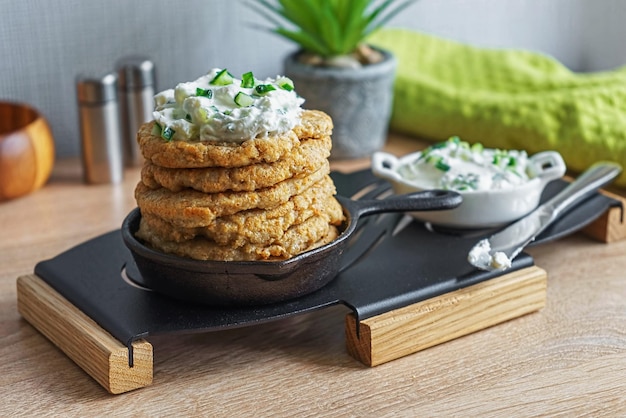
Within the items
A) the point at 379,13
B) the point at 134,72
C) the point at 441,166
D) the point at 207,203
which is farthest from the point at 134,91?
the point at 207,203

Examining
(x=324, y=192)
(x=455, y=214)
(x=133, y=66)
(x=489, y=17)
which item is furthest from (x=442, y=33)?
(x=324, y=192)

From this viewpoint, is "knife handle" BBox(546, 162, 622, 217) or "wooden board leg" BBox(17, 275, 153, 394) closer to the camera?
"wooden board leg" BBox(17, 275, 153, 394)

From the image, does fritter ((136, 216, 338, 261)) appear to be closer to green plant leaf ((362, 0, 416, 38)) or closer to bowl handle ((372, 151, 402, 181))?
bowl handle ((372, 151, 402, 181))

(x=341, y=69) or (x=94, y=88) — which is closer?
(x=94, y=88)

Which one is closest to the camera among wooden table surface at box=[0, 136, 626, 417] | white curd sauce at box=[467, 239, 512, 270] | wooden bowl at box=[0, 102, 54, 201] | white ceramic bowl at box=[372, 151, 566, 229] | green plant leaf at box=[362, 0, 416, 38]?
wooden table surface at box=[0, 136, 626, 417]

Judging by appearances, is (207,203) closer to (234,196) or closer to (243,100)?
(234,196)

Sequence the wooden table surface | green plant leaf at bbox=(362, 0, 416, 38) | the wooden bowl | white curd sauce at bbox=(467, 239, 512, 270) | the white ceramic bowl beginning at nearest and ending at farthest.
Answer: the wooden table surface
white curd sauce at bbox=(467, 239, 512, 270)
the white ceramic bowl
the wooden bowl
green plant leaf at bbox=(362, 0, 416, 38)

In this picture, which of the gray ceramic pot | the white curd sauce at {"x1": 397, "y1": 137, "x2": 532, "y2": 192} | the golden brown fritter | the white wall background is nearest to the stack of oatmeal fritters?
the golden brown fritter
